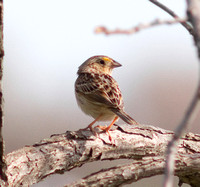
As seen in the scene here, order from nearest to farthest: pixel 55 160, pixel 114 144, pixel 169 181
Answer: pixel 169 181
pixel 55 160
pixel 114 144

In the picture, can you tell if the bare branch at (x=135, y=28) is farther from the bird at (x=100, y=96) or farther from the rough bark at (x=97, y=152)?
the bird at (x=100, y=96)

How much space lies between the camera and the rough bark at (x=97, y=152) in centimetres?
354

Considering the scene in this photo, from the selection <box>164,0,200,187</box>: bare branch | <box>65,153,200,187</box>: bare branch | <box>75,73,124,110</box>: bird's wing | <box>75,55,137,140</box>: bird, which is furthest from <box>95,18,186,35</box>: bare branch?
<box>75,73,124,110</box>: bird's wing

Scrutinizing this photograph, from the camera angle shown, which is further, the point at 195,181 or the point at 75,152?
the point at 195,181

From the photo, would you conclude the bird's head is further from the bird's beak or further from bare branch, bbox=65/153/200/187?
bare branch, bbox=65/153/200/187

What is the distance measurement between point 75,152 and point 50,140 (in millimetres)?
308

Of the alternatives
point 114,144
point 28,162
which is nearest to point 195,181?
point 114,144

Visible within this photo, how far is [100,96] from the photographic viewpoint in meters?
5.68

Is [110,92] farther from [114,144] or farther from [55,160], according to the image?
[55,160]

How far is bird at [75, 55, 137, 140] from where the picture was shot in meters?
5.42

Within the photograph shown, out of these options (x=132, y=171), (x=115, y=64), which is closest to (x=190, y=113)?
(x=132, y=171)

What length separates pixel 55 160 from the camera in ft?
12.6

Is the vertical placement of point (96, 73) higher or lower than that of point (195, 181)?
higher

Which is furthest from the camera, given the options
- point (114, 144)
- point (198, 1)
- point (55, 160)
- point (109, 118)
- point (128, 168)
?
point (109, 118)
